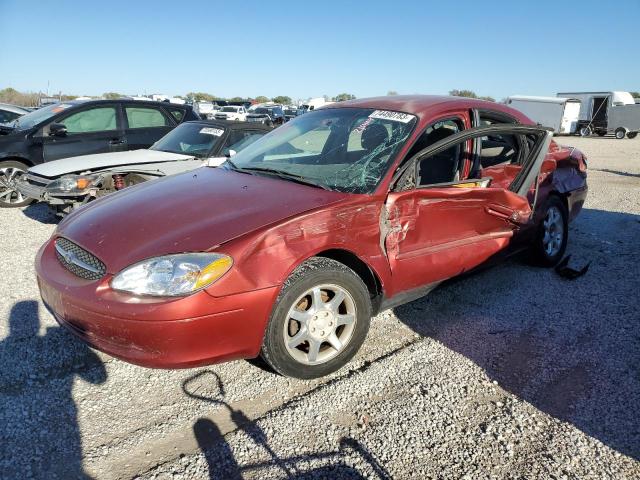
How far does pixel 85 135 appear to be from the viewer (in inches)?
295

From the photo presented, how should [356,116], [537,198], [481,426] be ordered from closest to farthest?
[481,426] < [356,116] < [537,198]

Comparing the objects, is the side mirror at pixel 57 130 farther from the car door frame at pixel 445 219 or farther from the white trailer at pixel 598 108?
the white trailer at pixel 598 108

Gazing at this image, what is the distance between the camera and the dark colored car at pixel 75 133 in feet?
23.7

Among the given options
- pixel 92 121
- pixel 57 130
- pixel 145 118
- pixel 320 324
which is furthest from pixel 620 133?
pixel 320 324

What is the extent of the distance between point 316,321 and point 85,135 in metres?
6.36

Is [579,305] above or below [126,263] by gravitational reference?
below

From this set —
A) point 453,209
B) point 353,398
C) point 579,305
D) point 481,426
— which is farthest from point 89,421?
point 579,305

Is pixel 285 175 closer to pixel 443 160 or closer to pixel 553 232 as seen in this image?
Result: pixel 443 160

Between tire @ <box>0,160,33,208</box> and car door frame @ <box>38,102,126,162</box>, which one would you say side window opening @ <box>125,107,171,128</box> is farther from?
tire @ <box>0,160,33,208</box>

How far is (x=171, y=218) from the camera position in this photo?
274cm

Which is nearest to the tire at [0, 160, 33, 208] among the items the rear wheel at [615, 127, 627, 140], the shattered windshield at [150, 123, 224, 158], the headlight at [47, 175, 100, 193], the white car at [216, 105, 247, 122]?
the headlight at [47, 175, 100, 193]

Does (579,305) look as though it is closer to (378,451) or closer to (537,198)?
(537,198)

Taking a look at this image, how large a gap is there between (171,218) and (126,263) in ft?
1.37

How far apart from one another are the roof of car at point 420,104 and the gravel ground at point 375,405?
5.09ft
